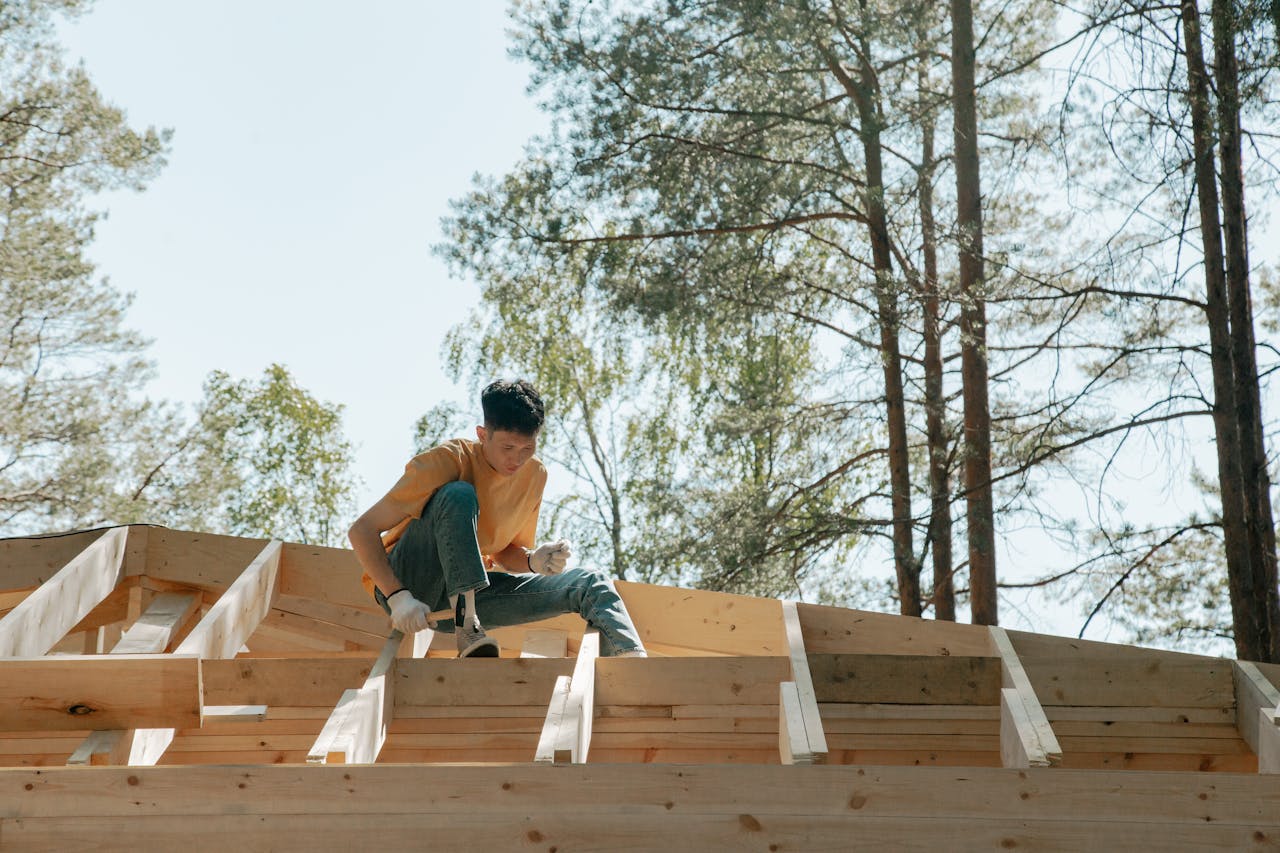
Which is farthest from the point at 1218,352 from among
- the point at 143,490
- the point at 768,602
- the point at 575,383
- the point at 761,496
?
the point at 575,383

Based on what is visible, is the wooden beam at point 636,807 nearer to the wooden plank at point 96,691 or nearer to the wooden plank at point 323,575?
the wooden plank at point 96,691

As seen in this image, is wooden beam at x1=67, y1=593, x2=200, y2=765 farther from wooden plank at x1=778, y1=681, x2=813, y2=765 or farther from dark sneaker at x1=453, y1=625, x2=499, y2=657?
wooden plank at x1=778, y1=681, x2=813, y2=765

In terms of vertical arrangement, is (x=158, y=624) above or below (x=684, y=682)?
above

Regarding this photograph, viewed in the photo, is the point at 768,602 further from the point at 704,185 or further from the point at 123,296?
the point at 123,296

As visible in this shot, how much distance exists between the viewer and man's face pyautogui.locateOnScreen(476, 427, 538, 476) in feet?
13.0

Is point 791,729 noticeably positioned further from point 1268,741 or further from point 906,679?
point 1268,741

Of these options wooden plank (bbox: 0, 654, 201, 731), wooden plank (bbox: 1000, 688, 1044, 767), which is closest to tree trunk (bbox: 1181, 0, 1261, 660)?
wooden plank (bbox: 1000, 688, 1044, 767)

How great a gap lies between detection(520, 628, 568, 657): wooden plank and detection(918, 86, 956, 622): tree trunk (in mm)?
4014

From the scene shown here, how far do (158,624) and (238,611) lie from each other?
47 centimetres

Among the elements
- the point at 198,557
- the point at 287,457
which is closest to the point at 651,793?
the point at 198,557

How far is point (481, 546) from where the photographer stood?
4215 millimetres

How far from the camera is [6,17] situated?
12617 millimetres

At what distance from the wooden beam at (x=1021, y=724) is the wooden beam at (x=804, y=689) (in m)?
0.46

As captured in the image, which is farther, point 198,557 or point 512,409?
point 198,557
